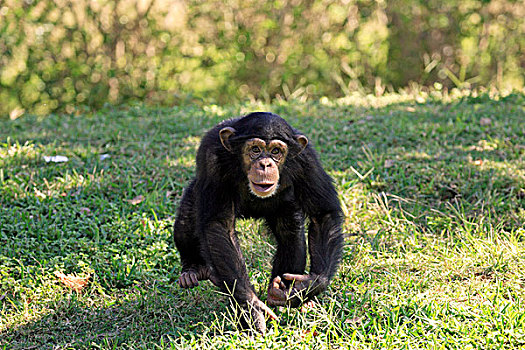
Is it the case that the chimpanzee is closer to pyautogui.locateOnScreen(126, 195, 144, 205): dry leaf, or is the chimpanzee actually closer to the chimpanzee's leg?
the chimpanzee's leg

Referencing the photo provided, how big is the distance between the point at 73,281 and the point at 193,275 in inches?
35.2

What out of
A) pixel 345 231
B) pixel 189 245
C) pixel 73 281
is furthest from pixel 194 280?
pixel 345 231

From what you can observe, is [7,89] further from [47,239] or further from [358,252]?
[358,252]

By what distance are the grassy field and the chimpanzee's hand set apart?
163mm

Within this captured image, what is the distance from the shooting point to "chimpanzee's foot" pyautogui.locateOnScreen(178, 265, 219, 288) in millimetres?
4215

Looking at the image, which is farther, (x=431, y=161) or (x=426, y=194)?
(x=431, y=161)

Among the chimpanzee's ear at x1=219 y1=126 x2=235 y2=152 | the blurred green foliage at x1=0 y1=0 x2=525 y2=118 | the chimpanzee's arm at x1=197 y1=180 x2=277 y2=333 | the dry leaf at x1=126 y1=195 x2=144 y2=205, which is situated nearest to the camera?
the chimpanzee's arm at x1=197 y1=180 x2=277 y2=333

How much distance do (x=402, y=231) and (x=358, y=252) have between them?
0.49 metres

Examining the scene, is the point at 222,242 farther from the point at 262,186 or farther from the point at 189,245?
the point at 189,245

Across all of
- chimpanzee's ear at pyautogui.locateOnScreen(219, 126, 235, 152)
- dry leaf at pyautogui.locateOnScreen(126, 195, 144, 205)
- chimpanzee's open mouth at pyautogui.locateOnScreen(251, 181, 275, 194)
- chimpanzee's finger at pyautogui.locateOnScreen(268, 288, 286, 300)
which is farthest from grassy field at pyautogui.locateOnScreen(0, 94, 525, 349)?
chimpanzee's ear at pyautogui.locateOnScreen(219, 126, 235, 152)

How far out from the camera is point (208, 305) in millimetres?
4027

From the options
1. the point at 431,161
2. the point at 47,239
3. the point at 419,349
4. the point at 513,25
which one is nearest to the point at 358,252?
the point at 419,349

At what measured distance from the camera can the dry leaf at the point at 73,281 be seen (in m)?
4.38

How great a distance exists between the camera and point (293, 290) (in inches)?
137
